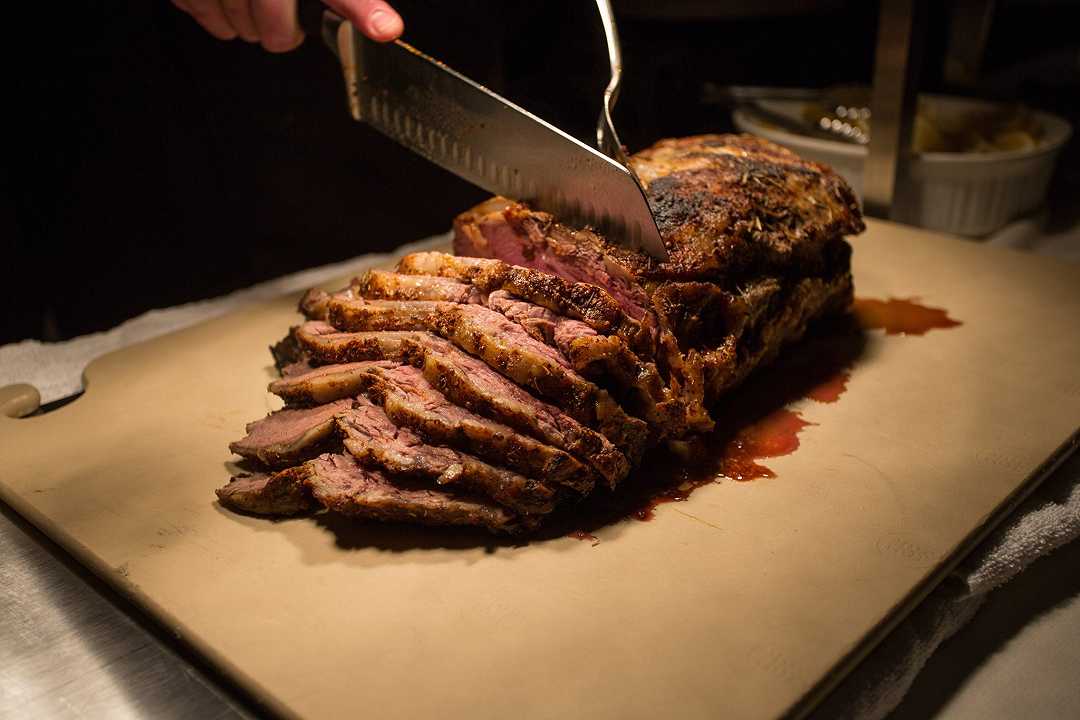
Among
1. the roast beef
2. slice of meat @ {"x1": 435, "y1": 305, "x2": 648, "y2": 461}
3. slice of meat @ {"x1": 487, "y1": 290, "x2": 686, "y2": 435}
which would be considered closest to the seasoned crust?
the roast beef

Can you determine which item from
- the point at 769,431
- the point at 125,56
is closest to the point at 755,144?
the point at 769,431

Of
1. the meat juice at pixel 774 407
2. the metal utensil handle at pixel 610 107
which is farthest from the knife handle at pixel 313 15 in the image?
the meat juice at pixel 774 407

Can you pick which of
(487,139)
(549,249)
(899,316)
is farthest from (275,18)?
(899,316)

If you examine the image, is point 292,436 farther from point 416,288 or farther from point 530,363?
point 530,363

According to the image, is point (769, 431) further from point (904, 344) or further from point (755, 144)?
point (755, 144)

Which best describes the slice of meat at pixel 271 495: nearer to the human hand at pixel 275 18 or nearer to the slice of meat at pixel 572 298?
the slice of meat at pixel 572 298
